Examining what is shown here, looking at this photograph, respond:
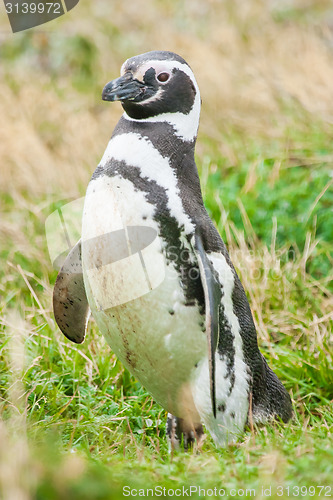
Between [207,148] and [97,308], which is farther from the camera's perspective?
[207,148]

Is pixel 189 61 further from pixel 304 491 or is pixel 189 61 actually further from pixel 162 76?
Answer: pixel 304 491

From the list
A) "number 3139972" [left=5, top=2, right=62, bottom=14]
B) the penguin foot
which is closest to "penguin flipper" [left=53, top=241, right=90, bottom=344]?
the penguin foot

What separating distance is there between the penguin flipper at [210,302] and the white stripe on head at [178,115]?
0.47 meters

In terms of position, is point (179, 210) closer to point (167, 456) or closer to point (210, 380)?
point (210, 380)

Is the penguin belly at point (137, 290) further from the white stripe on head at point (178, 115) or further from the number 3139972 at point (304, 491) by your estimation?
the number 3139972 at point (304, 491)

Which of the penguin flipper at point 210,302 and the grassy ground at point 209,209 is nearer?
the grassy ground at point 209,209

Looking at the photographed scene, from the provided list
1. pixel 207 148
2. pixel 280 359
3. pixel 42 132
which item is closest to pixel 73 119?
pixel 42 132

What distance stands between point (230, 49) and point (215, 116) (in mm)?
1664

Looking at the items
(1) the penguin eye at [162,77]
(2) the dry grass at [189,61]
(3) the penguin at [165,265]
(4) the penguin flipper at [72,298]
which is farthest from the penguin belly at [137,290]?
(2) the dry grass at [189,61]

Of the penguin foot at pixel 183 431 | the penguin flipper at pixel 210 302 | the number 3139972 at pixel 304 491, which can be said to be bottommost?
the penguin foot at pixel 183 431

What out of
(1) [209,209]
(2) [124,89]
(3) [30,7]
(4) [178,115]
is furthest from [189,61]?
(2) [124,89]

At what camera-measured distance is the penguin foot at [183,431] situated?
11.0 ft

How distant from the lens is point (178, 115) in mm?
3158

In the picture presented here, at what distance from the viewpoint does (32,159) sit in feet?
22.8
